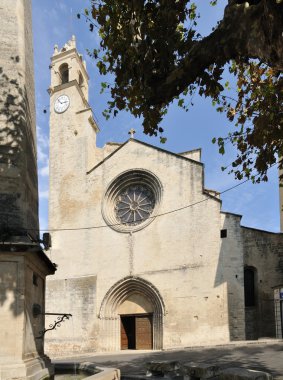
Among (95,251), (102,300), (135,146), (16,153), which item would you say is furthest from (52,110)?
(16,153)

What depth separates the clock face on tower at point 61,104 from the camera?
A: 2673cm

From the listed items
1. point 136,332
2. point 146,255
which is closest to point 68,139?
point 146,255

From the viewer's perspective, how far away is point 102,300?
22.4m

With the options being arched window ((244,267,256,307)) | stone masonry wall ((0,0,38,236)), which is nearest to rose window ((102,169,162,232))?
arched window ((244,267,256,307))

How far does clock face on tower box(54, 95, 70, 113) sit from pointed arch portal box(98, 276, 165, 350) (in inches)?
432

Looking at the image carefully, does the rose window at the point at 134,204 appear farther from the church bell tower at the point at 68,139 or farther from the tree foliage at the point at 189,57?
the tree foliage at the point at 189,57

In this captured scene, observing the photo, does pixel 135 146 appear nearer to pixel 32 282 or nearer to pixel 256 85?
pixel 256 85

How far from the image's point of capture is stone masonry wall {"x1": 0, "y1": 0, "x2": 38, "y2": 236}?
21.3 feet

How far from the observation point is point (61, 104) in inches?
1062

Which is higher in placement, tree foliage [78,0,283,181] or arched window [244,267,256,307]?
tree foliage [78,0,283,181]

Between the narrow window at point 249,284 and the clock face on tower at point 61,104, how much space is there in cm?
1388

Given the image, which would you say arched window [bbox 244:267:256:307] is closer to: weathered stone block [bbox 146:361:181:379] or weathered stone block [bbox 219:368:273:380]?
weathered stone block [bbox 146:361:181:379]

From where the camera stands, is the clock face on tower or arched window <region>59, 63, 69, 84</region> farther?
arched window <region>59, 63, 69, 84</region>

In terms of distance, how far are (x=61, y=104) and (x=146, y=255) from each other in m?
10.9
